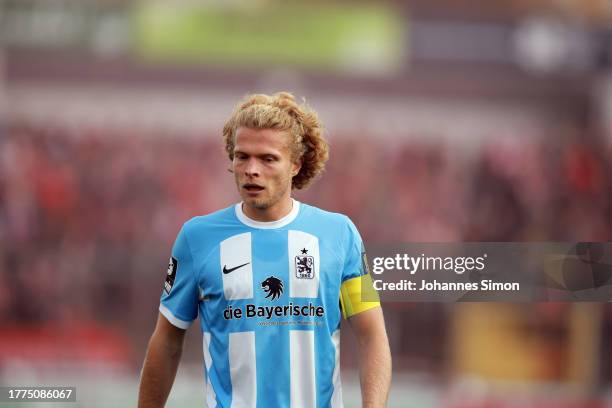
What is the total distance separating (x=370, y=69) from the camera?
57.0ft

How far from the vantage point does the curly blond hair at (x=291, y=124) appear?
313cm

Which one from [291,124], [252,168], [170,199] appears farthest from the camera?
[170,199]

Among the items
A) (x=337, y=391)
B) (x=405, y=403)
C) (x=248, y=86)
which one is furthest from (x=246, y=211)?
(x=248, y=86)

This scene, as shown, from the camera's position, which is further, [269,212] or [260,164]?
[269,212]

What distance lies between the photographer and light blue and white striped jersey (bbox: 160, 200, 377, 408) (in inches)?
123

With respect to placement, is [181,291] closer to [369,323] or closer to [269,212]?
[269,212]

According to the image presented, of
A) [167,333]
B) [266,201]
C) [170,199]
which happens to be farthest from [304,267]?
[170,199]

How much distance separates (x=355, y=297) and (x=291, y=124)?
1.64ft

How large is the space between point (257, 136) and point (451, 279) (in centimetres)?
85

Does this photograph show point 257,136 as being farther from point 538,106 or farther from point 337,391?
point 538,106

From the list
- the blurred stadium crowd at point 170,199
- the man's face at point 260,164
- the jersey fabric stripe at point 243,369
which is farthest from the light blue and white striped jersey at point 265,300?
the blurred stadium crowd at point 170,199

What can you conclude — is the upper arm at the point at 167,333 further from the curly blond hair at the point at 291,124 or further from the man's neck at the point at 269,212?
the curly blond hair at the point at 291,124

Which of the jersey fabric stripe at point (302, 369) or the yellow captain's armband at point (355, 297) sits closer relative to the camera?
the jersey fabric stripe at point (302, 369)

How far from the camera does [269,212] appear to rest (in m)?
3.22
